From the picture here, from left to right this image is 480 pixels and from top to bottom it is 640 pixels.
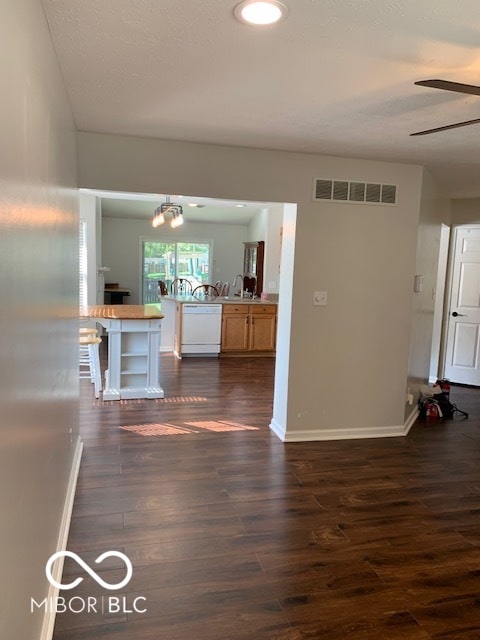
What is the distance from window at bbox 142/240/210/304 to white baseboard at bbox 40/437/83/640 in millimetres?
7643

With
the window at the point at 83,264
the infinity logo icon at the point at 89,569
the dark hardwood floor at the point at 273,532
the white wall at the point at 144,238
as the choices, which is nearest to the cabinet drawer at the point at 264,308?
the window at the point at 83,264

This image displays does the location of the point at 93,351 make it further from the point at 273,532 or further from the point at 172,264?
the point at 172,264

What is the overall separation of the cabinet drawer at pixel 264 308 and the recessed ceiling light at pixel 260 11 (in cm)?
587

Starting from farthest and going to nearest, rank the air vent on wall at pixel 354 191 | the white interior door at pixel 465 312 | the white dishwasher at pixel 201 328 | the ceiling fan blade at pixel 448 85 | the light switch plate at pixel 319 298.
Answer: the white dishwasher at pixel 201 328, the white interior door at pixel 465 312, the light switch plate at pixel 319 298, the air vent on wall at pixel 354 191, the ceiling fan blade at pixel 448 85

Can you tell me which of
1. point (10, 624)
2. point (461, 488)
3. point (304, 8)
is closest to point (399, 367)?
point (461, 488)

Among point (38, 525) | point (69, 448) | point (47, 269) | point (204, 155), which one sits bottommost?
point (69, 448)

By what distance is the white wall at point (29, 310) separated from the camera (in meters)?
1.13

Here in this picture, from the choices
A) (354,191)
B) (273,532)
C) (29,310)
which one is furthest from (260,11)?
(273,532)

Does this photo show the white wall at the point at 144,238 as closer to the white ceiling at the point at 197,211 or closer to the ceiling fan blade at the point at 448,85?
the white ceiling at the point at 197,211

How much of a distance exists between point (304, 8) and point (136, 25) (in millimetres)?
645

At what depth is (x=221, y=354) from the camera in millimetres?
7473

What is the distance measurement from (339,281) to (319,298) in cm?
22

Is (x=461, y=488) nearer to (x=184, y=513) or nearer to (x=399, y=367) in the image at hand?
(x=399, y=367)

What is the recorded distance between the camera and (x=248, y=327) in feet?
24.7
